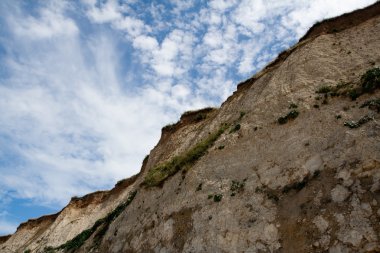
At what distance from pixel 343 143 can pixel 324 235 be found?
12.9 feet

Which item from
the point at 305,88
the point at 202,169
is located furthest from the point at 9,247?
the point at 305,88

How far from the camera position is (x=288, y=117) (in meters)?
19.0

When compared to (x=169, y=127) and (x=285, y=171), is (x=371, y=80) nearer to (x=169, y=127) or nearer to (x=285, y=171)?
(x=285, y=171)

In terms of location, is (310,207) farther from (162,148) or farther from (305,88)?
(162,148)

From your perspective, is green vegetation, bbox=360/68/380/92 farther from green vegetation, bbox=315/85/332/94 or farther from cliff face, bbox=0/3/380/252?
green vegetation, bbox=315/85/332/94

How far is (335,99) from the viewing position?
18.4m

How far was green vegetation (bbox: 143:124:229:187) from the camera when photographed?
21484mm

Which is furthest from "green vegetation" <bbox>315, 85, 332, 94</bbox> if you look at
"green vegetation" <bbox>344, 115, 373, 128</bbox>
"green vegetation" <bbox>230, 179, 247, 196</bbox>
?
"green vegetation" <bbox>230, 179, 247, 196</bbox>

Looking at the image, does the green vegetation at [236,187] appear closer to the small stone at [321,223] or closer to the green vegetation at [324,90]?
the small stone at [321,223]

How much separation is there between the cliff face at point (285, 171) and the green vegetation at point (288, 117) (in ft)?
0.16

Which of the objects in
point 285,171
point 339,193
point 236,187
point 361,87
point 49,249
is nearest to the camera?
point 339,193

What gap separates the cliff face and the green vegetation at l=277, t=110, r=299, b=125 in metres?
0.05

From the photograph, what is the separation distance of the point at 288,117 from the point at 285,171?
3519 mm

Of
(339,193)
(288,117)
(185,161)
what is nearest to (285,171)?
(339,193)
